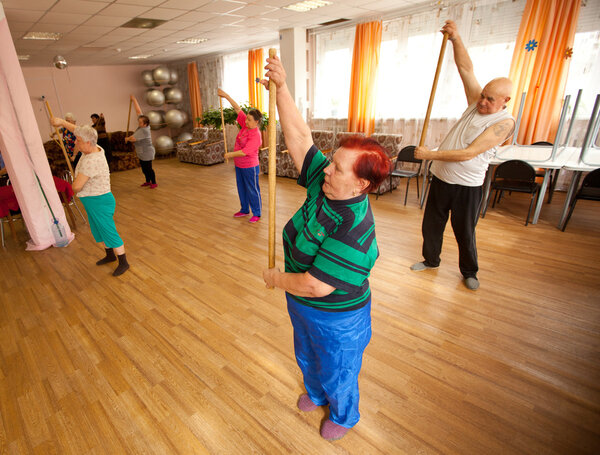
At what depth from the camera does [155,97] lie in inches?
387

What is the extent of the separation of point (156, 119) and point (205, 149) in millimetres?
3225

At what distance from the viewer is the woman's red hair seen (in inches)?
38.6

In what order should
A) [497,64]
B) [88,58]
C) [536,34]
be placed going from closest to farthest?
[536,34], [497,64], [88,58]

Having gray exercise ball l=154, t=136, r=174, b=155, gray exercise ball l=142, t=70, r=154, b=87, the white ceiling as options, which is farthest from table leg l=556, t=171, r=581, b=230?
gray exercise ball l=142, t=70, r=154, b=87

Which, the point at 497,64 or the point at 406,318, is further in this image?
the point at 497,64

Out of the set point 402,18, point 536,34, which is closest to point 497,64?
point 536,34

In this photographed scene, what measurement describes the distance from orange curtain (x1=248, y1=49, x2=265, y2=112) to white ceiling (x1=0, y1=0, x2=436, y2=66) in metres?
0.28

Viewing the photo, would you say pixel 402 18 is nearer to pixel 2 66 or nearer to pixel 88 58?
pixel 2 66

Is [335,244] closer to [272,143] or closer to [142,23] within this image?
[272,143]

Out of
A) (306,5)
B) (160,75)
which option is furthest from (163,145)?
(306,5)

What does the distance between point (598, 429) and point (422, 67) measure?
5769 millimetres

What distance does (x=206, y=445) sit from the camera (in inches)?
59.7

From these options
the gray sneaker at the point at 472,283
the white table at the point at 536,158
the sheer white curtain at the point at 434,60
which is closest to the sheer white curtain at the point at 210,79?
the sheer white curtain at the point at 434,60

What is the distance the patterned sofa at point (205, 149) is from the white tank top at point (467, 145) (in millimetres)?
6796
